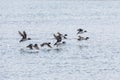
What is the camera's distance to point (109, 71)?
4653 cm

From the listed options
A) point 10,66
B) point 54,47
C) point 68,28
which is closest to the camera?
point 10,66

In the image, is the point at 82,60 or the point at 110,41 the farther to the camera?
the point at 110,41

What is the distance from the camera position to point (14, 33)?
256ft

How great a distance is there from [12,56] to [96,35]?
68.0 feet

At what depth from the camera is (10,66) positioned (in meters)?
49.4

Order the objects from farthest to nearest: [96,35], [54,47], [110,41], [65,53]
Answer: [96,35]
[110,41]
[54,47]
[65,53]

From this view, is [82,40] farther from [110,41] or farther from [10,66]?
[10,66]

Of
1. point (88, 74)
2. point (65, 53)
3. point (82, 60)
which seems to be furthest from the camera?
point (65, 53)

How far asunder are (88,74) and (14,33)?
112ft

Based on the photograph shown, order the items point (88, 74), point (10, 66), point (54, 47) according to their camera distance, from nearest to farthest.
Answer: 1. point (88, 74)
2. point (10, 66)
3. point (54, 47)

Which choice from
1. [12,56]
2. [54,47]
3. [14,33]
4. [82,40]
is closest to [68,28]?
[14,33]

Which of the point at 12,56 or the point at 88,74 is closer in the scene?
the point at 88,74

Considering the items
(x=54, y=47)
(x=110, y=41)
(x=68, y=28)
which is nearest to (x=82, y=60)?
(x=54, y=47)

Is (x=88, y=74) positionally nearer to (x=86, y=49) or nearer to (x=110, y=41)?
(x=86, y=49)
